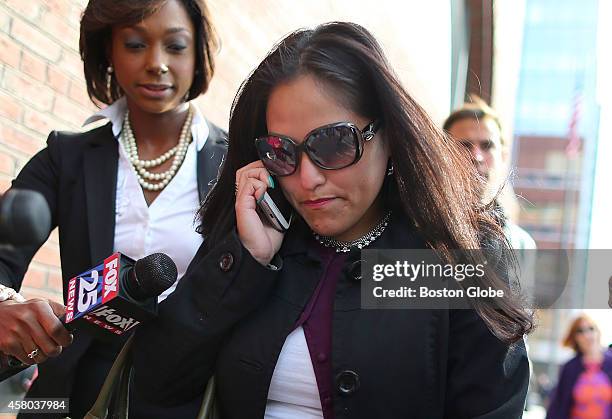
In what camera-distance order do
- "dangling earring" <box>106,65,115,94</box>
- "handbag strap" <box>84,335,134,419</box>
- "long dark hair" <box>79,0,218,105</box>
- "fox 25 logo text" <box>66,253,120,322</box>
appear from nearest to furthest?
"fox 25 logo text" <box>66,253,120,322</box>
"handbag strap" <box>84,335,134,419</box>
"long dark hair" <box>79,0,218,105</box>
"dangling earring" <box>106,65,115,94</box>

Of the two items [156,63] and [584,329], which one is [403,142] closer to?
[156,63]

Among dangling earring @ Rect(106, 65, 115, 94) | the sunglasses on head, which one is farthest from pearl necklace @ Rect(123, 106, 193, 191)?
the sunglasses on head

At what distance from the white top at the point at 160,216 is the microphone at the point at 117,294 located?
0.62 metres

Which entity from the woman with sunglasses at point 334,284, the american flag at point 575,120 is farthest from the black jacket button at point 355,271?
the american flag at point 575,120

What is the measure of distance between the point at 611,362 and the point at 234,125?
1.67 meters

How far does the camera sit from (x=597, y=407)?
3.34 metres

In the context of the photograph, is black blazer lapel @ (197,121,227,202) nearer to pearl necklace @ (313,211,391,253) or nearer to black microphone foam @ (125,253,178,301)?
pearl necklace @ (313,211,391,253)

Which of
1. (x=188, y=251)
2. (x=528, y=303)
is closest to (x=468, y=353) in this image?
(x=528, y=303)

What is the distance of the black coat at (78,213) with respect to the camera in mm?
2168

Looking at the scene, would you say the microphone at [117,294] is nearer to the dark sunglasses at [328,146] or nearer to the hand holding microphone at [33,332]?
the hand holding microphone at [33,332]

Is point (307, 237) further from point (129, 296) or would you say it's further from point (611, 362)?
point (611, 362)

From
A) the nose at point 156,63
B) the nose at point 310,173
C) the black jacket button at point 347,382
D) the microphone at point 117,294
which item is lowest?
the black jacket button at point 347,382

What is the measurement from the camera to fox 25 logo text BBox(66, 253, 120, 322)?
5.26 ft

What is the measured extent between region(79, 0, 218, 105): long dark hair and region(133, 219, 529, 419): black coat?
3.27 feet
